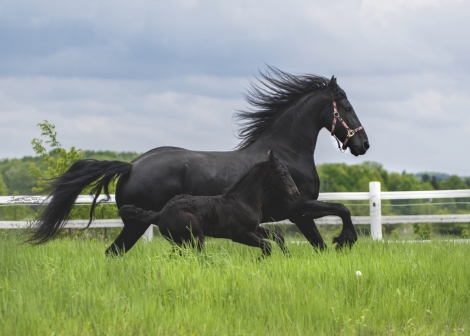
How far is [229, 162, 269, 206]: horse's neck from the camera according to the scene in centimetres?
769

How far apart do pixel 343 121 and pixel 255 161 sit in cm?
135

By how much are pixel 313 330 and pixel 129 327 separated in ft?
4.59

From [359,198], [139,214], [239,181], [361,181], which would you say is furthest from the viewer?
[361,181]

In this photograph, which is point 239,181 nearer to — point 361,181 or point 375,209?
point 375,209

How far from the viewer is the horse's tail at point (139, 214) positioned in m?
7.38

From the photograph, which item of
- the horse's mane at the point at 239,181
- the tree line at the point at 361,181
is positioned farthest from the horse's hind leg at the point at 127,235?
the tree line at the point at 361,181

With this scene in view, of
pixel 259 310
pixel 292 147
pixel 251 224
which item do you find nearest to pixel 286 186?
pixel 251 224

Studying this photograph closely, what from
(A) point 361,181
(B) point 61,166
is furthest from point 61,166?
(A) point 361,181

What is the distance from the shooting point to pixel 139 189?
312 inches

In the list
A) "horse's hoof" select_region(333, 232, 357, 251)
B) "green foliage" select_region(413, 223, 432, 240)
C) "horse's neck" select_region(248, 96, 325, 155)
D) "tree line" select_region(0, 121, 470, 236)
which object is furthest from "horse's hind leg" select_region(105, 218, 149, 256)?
"tree line" select_region(0, 121, 470, 236)

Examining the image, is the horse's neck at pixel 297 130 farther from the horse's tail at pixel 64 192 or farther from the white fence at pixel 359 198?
the white fence at pixel 359 198

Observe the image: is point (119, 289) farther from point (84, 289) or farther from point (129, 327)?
point (129, 327)

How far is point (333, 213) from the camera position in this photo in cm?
856

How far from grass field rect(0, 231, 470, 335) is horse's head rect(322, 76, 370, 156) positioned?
5.94 ft
